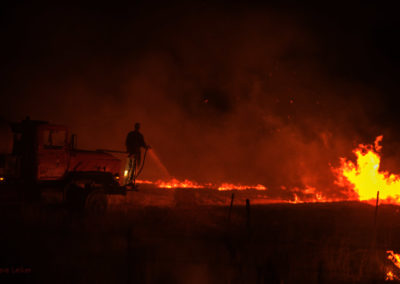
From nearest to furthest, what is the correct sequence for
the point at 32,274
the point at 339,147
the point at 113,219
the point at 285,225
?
the point at 32,274, the point at 113,219, the point at 285,225, the point at 339,147

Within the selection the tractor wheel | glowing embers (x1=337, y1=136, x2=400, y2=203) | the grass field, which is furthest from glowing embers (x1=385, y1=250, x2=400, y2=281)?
glowing embers (x1=337, y1=136, x2=400, y2=203)

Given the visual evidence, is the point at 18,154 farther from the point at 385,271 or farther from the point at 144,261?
the point at 385,271

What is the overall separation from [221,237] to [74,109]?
1640cm

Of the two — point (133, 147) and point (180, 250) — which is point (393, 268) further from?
point (133, 147)

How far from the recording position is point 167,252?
7543 millimetres

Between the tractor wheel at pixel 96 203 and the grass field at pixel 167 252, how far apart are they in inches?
28.9

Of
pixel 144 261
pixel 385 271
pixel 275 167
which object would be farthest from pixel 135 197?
pixel 275 167

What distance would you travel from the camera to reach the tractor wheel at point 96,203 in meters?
10.7

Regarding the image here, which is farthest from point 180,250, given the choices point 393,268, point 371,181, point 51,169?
point 371,181

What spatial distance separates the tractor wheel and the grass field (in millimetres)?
733

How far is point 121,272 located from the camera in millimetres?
6828

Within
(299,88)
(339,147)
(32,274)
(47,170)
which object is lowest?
(32,274)

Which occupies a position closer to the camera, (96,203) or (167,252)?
(167,252)

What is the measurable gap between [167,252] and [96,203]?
4.10m
